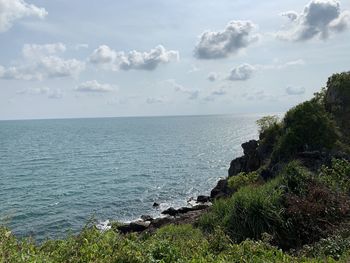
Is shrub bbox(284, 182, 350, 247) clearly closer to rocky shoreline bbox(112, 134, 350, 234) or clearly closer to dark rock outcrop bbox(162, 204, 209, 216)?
rocky shoreline bbox(112, 134, 350, 234)

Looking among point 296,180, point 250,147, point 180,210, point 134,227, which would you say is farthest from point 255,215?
point 250,147

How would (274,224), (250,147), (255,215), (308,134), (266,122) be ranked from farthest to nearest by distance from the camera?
(250,147), (266,122), (308,134), (255,215), (274,224)

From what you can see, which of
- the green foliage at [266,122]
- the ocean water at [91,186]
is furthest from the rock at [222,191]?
the green foliage at [266,122]

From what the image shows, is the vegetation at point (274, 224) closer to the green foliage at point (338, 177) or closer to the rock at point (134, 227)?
the green foliage at point (338, 177)

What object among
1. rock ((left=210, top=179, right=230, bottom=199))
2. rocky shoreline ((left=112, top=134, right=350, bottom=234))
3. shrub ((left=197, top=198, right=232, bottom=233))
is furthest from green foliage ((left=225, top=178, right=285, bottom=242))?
rock ((left=210, top=179, right=230, bottom=199))

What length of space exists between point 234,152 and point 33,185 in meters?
58.5

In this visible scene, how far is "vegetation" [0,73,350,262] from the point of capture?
30.8 feet

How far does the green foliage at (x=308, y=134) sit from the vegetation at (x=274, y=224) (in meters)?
0.07

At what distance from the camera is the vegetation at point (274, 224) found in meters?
9.38

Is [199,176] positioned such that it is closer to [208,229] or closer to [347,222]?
[208,229]

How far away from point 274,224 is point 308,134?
13.8 m

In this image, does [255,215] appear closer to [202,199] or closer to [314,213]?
[314,213]

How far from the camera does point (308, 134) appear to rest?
2881cm

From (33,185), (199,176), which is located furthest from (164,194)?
(33,185)
